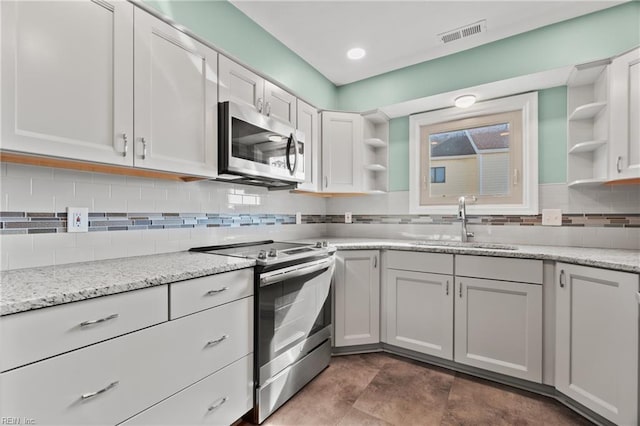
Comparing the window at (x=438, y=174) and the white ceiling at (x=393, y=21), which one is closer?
the white ceiling at (x=393, y=21)

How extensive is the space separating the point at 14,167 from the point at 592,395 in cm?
310

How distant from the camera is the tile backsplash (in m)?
1.36

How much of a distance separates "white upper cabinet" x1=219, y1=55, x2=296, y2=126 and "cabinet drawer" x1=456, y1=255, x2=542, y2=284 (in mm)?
1710

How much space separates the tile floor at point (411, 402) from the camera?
1.70 metres

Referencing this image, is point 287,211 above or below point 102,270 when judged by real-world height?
above

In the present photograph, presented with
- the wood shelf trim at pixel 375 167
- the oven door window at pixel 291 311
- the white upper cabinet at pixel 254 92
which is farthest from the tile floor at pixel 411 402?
the white upper cabinet at pixel 254 92

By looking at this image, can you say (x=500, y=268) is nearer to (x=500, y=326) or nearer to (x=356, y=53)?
(x=500, y=326)

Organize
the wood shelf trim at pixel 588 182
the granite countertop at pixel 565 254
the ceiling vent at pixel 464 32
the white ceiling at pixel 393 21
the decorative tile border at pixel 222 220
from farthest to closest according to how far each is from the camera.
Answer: the ceiling vent at pixel 464 32 < the white ceiling at pixel 393 21 < the wood shelf trim at pixel 588 182 < the granite countertop at pixel 565 254 < the decorative tile border at pixel 222 220

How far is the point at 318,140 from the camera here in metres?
2.84

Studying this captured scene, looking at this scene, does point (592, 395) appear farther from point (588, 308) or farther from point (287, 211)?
point (287, 211)

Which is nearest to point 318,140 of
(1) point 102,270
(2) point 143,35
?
(2) point 143,35

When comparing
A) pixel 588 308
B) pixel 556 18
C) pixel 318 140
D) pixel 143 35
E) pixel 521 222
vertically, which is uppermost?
pixel 556 18

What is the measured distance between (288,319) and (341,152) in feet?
5.58

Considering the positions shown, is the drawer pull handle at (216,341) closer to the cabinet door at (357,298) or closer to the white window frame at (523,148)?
the cabinet door at (357,298)
